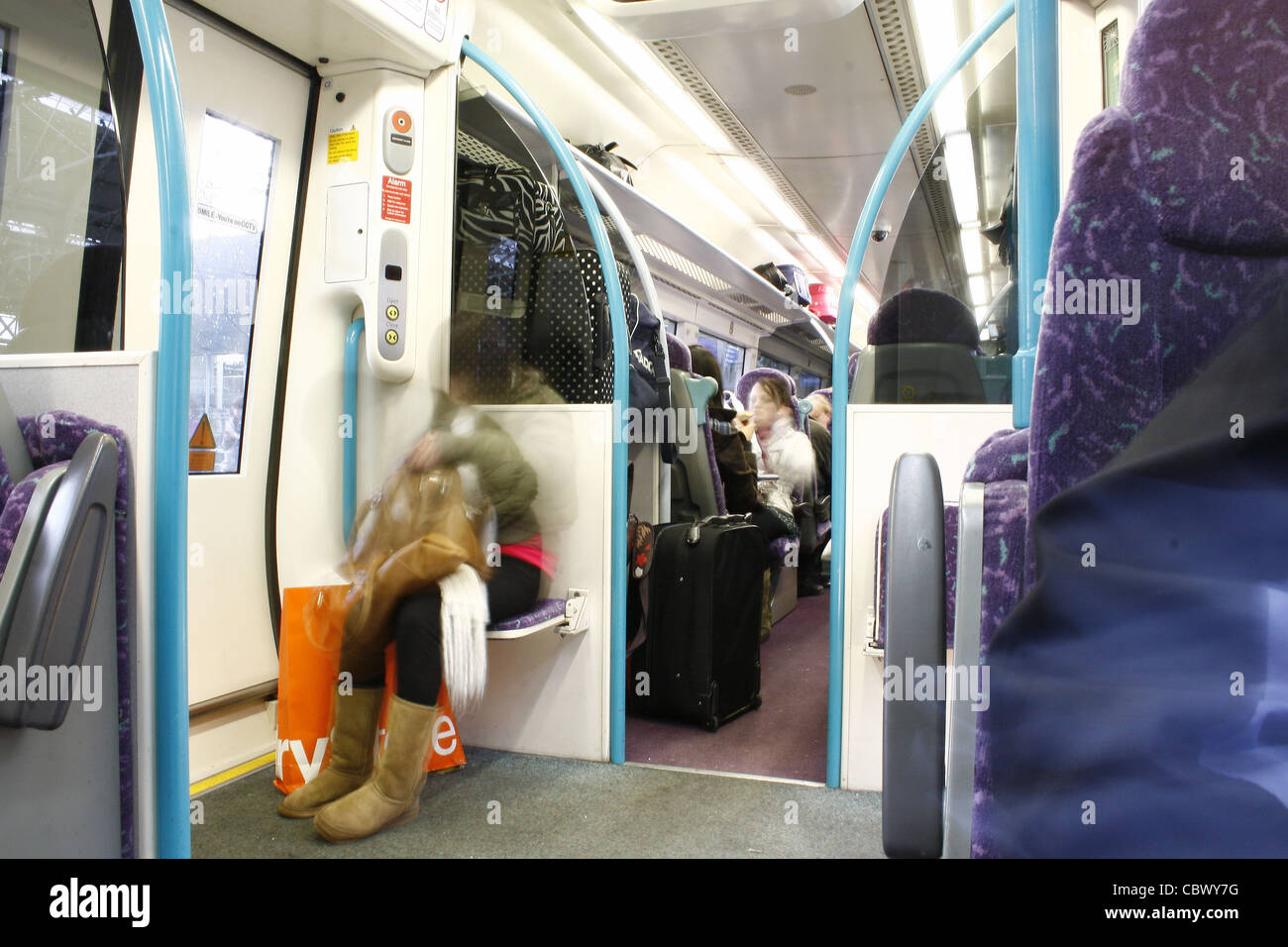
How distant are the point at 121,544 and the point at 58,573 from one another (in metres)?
0.18

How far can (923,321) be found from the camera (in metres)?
3.25

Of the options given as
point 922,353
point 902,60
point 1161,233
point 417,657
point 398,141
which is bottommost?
point 417,657

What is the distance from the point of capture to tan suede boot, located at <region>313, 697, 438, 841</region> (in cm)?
225

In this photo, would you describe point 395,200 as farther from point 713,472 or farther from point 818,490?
point 818,490

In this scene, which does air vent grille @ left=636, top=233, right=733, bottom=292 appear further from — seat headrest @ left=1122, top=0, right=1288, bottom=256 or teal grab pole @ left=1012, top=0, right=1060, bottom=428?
seat headrest @ left=1122, top=0, right=1288, bottom=256

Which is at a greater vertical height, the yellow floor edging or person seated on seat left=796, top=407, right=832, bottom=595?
person seated on seat left=796, top=407, right=832, bottom=595

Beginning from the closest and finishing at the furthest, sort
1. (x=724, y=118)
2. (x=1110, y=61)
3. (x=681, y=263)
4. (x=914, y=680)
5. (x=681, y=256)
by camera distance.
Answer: (x=914, y=680) < (x=1110, y=61) < (x=724, y=118) < (x=681, y=256) < (x=681, y=263)

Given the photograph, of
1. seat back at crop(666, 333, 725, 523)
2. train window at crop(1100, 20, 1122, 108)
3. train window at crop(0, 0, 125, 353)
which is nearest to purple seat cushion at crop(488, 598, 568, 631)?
seat back at crop(666, 333, 725, 523)

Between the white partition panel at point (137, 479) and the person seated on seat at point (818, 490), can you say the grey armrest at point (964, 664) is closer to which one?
the white partition panel at point (137, 479)

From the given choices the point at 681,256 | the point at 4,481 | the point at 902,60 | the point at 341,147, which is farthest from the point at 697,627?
the point at 681,256

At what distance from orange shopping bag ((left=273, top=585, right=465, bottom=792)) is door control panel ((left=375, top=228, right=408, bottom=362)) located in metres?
0.86

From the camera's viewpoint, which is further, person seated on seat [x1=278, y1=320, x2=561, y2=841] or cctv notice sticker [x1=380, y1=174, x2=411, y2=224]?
cctv notice sticker [x1=380, y1=174, x2=411, y2=224]

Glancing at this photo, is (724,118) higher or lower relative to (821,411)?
higher
